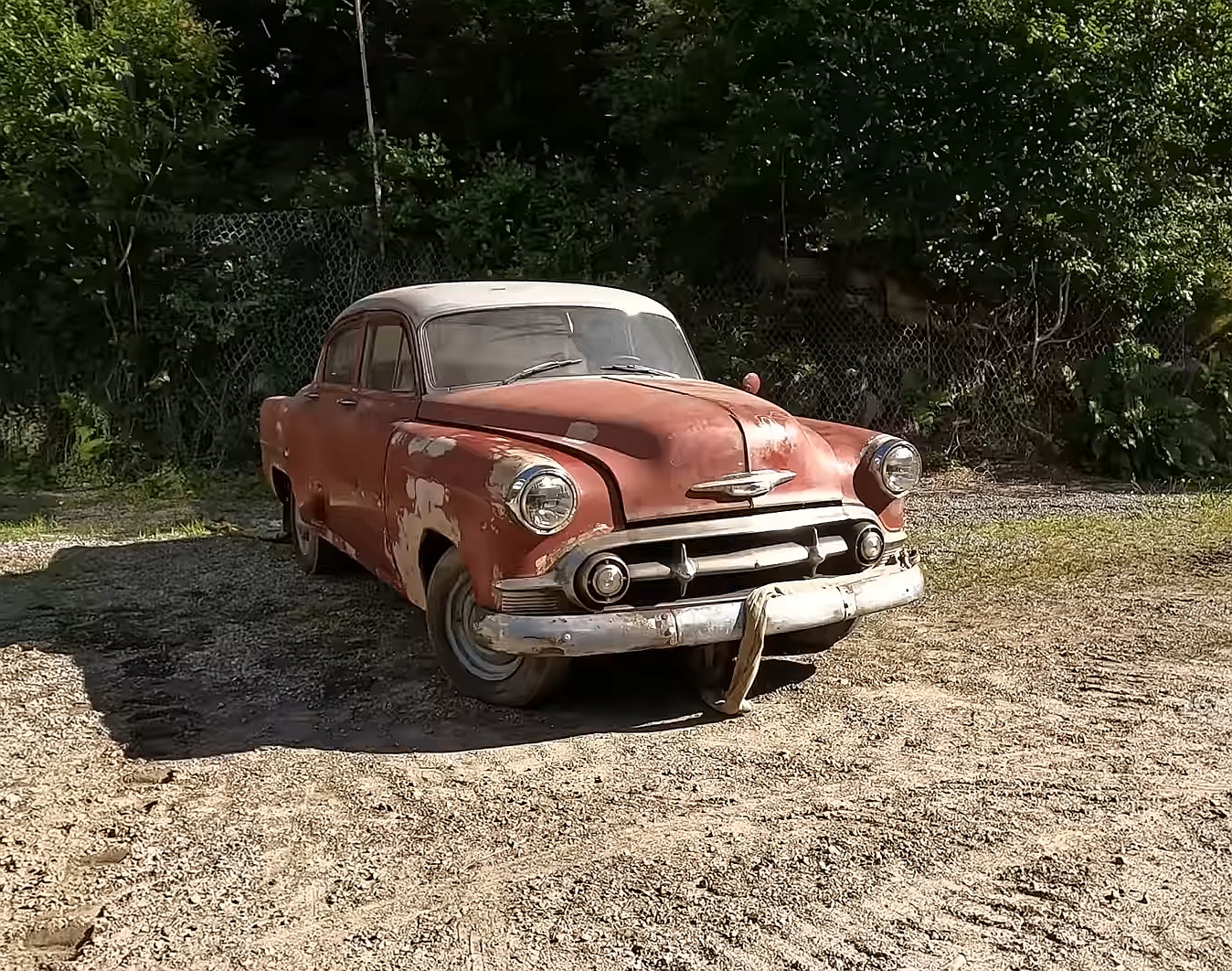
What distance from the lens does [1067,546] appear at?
739 centimetres

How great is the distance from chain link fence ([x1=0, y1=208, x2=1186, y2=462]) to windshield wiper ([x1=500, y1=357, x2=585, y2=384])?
5.61m

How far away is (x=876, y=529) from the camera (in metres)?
4.62

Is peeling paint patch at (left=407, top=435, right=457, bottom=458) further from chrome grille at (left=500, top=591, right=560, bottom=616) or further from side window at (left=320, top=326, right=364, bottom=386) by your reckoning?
side window at (left=320, top=326, right=364, bottom=386)

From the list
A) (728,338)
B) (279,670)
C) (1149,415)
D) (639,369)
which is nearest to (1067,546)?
(639,369)

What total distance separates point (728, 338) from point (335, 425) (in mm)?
5714

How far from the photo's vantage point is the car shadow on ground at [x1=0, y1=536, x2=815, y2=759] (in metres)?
4.32

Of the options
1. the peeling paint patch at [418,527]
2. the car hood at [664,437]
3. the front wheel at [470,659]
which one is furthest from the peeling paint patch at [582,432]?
the front wheel at [470,659]

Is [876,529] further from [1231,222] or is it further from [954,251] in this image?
[1231,222]

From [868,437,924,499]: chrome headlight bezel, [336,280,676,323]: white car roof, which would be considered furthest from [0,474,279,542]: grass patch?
[868,437,924,499]: chrome headlight bezel

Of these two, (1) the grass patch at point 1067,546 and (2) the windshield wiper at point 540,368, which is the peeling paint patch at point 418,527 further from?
(1) the grass patch at point 1067,546

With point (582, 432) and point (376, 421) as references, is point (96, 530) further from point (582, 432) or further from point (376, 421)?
point (582, 432)

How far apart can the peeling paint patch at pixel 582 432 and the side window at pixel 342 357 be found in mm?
1940

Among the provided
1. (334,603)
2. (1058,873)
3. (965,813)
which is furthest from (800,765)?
(334,603)

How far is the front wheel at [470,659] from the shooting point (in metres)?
4.38
